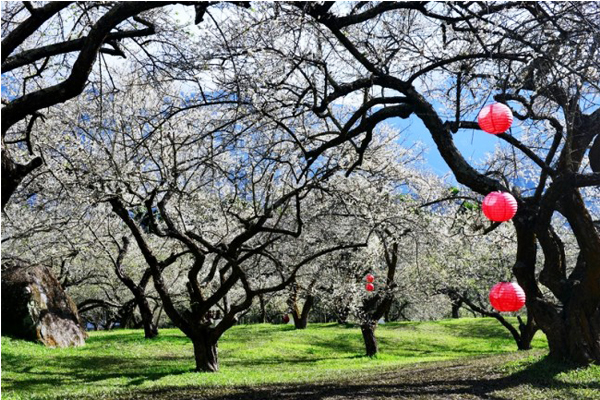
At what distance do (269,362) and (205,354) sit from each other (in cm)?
485

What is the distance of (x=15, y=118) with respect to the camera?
650cm

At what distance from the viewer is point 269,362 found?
61.6 feet

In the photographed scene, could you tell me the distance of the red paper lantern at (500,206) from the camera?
8.39m

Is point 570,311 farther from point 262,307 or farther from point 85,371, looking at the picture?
point 262,307

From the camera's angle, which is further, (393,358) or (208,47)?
(393,358)

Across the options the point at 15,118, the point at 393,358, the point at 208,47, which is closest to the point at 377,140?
the point at 393,358

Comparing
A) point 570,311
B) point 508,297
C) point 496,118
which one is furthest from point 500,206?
point 570,311

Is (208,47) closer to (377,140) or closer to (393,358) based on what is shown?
(377,140)

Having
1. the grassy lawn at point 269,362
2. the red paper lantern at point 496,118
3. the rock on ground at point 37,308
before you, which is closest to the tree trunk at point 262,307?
the grassy lawn at point 269,362

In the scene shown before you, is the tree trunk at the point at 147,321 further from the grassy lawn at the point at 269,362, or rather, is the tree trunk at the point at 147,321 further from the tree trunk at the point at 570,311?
the tree trunk at the point at 570,311

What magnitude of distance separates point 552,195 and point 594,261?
131 centimetres

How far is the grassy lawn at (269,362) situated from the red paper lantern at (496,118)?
381 cm

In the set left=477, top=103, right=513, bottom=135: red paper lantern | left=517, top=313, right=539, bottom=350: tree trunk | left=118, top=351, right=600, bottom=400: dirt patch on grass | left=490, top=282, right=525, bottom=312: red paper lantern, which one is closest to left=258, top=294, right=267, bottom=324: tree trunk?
left=517, top=313, right=539, bottom=350: tree trunk

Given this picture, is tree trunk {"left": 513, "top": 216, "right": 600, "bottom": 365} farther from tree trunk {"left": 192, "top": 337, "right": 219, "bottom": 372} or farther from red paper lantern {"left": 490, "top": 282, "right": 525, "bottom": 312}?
tree trunk {"left": 192, "top": 337, "right": 219, "bottom": 372}
